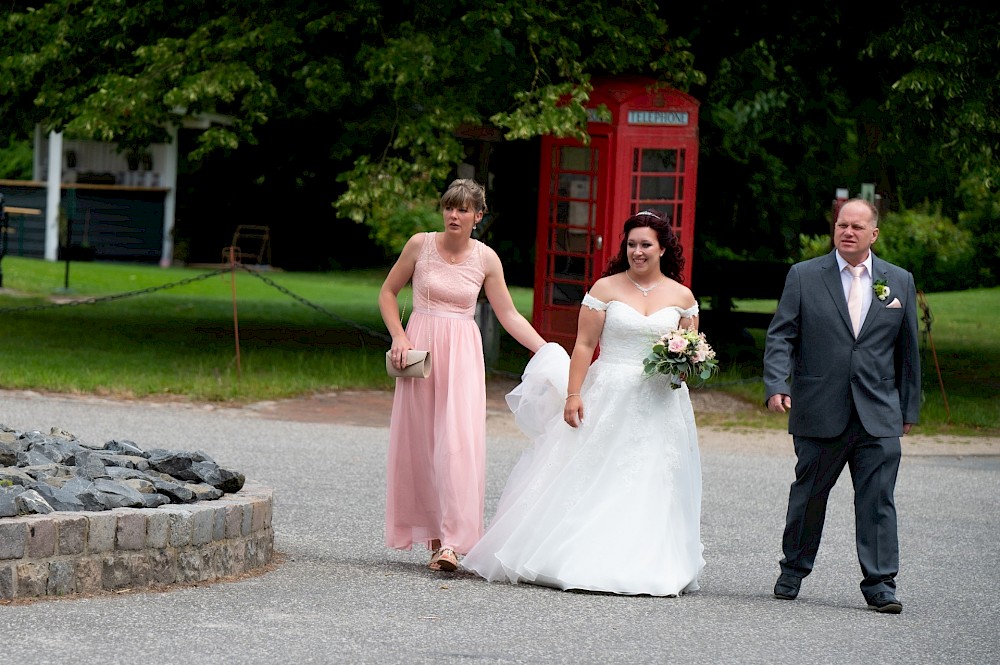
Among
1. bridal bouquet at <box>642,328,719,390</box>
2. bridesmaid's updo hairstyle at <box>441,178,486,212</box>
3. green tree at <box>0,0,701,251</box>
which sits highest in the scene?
green tree at <box>0,0,701,251</box>

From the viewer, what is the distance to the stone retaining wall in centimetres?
584

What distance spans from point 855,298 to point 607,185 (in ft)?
28.8

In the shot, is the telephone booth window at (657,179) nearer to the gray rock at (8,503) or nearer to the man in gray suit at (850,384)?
the man in gray suit at (850,384)

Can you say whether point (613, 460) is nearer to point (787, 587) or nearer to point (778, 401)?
point (778, 401)

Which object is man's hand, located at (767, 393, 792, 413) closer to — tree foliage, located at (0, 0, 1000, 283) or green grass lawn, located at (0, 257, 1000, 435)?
green grass lawn, located at (0, 257, 1000, 435)

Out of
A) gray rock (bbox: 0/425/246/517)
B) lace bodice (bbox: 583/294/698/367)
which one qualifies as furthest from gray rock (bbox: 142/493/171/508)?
lace bodice (bbox: 583/294/698/367)

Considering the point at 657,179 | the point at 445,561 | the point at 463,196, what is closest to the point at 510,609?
the point at 445,561

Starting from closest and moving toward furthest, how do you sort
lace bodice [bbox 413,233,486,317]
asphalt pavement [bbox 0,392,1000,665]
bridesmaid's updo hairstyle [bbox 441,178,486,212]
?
asphalt pavement [bbox 0,392,1000,665], bridesmaid's updo hairstyle [bbox 441,178,486,212], lace bodice [bbox 413,233,486,317]

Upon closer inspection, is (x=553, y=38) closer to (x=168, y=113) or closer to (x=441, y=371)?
(x=168, y=113)

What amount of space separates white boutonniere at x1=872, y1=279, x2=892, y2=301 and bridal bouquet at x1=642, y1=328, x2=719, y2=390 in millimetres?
766

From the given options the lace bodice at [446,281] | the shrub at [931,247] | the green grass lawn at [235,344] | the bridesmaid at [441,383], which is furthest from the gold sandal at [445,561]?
the shrub at [931,247]

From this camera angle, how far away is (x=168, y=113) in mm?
16094

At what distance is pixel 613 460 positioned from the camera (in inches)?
276

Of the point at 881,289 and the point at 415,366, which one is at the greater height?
the point at 881,289
